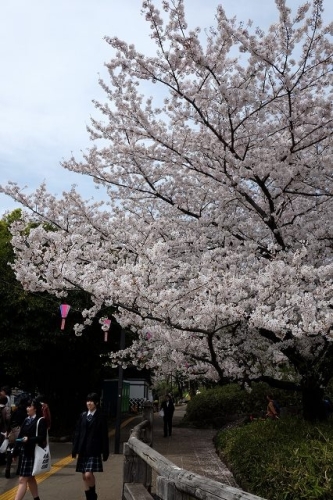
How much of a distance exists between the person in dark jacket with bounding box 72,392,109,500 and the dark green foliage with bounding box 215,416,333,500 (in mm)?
2272

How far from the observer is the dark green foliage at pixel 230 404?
2028cm

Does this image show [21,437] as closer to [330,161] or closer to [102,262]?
[102,262]

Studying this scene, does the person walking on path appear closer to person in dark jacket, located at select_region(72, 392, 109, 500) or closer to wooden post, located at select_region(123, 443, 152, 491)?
person in dark jacket, located at select_region(72, 392, 109, 500)

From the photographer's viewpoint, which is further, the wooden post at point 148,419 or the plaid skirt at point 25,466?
the wooden post at point 148,419

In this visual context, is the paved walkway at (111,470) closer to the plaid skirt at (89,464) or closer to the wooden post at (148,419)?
the wooden post at (148,419)

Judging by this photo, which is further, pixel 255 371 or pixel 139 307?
pixel 255 371

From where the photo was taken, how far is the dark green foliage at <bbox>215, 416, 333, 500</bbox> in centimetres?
577

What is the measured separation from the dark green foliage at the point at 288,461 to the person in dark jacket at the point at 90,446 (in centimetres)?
227

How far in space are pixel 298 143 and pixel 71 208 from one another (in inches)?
190

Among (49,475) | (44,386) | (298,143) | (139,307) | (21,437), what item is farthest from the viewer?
(44,386)

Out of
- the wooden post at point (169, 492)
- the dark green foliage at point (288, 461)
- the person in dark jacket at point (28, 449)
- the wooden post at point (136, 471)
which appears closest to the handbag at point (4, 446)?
the person in dark jacket at point (28, 449)

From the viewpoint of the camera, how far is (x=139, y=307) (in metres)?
7.40

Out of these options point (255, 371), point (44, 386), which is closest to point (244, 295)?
point (255, 371)

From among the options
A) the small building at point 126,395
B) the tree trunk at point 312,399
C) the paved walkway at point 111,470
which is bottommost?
the paved walkway at point 111,470
